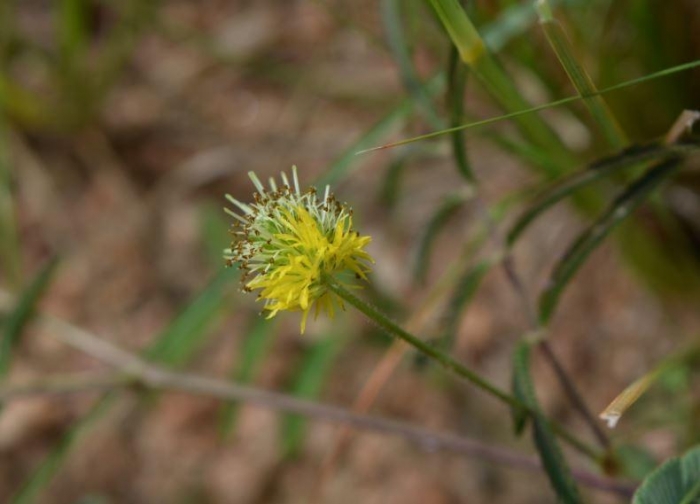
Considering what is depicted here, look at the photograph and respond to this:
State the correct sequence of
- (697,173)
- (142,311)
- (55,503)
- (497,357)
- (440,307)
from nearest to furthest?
(697,173), (440,307), (497,357), (55,503), (142,311)

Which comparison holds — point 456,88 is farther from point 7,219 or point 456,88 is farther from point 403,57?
point 7,219

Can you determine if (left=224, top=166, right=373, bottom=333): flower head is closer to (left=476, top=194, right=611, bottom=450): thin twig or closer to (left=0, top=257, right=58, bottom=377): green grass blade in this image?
(left=476, top=194, right=611, bottom=450): thin twig

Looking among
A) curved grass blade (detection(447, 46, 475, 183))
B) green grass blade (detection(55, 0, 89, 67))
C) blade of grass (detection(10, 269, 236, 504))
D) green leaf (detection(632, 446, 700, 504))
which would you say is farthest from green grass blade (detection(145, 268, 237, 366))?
green grass blade (detection(55, 0, 89, 67))

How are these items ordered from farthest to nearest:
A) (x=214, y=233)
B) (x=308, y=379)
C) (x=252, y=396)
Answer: (x=214, y=233)
(x=308, y=379)
(x=252, y=396)

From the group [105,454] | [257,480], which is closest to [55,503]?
[105,454]

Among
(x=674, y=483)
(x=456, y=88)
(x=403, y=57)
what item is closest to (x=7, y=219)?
(x=403, y=57)

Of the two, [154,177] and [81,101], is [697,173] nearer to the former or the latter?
[154,177]
